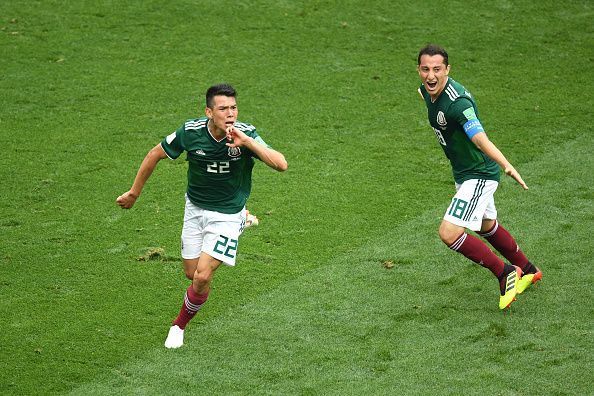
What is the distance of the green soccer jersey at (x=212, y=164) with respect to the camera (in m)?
7.28

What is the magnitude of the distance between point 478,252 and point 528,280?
56 cm

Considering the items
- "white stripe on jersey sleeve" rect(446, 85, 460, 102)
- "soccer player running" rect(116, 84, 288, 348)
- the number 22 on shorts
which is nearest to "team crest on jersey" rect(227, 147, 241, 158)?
"soccer player running" rect(116, 84, 288, 348)

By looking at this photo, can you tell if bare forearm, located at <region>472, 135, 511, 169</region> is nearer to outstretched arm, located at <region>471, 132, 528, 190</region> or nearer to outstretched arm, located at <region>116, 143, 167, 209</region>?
outstretched arm, located at <region>471, 132, 528, 190</region>

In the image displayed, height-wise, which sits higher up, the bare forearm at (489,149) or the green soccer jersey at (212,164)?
the bare forearm at (489,149)

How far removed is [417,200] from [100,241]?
3.24m

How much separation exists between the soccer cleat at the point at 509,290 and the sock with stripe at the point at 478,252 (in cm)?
9

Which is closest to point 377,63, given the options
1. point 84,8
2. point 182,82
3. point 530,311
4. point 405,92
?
point 405,92

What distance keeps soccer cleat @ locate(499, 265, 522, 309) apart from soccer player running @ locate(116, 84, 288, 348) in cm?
219

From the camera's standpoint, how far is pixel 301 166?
10.8m

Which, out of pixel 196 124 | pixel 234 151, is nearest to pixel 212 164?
pixel 234 151

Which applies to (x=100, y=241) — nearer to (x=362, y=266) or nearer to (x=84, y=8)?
(x=362, y=266)

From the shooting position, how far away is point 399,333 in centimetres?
764

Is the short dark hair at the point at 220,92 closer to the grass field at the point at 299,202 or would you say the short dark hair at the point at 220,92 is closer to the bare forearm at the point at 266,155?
the bare forearm at the point at 266,155

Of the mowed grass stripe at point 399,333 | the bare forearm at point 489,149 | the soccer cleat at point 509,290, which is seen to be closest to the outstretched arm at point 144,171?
the mowed grass stripe at point 399,333
